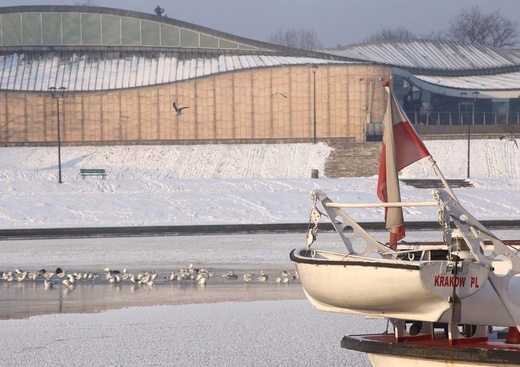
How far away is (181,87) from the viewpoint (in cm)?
8988

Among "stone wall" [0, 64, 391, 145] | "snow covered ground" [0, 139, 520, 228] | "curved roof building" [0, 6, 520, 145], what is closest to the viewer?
"snow covered ground" [0, 139, 520, 228]

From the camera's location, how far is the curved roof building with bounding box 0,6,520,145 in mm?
88500

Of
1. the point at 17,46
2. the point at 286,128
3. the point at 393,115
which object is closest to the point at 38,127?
the point at 17,46

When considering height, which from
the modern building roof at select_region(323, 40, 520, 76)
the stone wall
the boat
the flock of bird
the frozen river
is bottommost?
the frozen river

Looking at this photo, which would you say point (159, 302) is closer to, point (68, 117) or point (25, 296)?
point (25, 296)

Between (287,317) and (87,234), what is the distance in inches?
734

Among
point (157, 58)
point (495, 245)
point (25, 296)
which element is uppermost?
point (157, 58)

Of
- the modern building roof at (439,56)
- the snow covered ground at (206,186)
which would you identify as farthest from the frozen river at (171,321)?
the modern building roof at (439,56)

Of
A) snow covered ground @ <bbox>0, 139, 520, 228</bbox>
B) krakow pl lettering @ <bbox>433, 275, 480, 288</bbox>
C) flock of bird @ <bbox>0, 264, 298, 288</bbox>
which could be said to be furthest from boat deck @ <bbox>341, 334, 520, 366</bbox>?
snow covered ground @ <bbox>0, 139, 520, 228</bbox>

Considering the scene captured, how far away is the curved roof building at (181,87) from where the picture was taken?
8850cm

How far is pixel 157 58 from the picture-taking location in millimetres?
96000

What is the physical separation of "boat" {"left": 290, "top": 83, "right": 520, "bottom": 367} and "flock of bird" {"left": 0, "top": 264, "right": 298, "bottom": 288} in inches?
363

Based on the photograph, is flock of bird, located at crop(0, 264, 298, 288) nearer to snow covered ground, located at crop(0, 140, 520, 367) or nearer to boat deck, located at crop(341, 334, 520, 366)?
snow covered ground, located at crop(0, 140, 520, 367)

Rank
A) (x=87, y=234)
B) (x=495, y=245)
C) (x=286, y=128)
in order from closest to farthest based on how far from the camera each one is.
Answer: (x=495, y=245) < (x=87, y=234) < (x=286, y=128)
